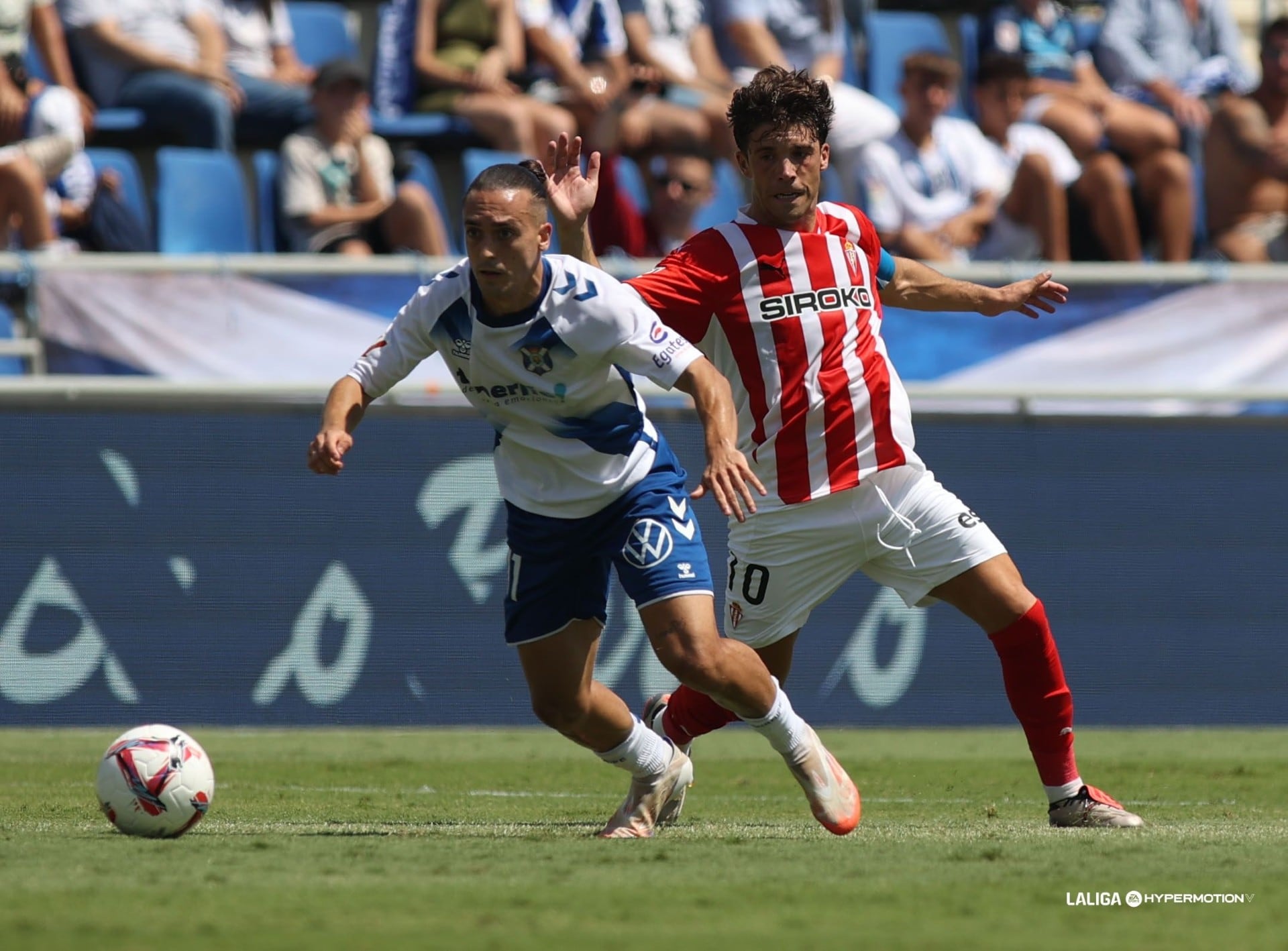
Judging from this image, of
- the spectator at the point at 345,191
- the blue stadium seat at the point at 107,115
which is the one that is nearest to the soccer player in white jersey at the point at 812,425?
the spectator at the point at 345,191

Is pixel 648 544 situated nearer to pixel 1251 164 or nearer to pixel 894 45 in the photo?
pixel 1251 164

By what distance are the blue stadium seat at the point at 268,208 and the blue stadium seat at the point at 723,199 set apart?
2820 mm

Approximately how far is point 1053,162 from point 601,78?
3.49m

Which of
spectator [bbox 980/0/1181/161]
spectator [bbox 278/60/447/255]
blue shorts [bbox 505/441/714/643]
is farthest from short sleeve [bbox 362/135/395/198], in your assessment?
blue shorts [bbox 505/441/714/643]

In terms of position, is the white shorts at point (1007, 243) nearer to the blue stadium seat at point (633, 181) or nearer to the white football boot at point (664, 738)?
the blue stadium seat at point (633, 181)

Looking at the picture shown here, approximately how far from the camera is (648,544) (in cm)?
557

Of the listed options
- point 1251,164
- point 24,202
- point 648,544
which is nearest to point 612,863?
point 648,544

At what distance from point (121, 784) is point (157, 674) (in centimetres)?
392

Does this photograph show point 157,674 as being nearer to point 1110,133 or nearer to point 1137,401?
point 1137,401

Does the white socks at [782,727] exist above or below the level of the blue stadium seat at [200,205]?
below

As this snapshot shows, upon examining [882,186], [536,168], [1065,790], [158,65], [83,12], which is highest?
[536,168]

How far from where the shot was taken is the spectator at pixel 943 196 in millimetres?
12359

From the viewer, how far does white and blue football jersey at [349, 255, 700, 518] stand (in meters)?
5.44

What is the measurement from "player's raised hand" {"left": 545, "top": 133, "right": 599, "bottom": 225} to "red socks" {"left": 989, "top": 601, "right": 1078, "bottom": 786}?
81.1 inches
